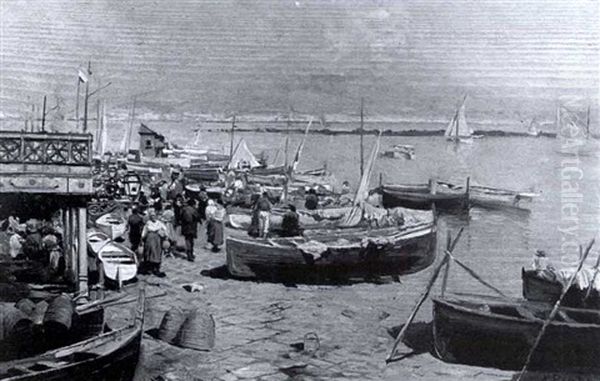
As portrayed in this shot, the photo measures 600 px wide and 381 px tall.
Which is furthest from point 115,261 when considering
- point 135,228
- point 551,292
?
point 551,292

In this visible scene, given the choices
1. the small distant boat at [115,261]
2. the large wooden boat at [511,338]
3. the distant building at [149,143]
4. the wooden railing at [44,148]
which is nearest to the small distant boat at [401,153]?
the distant building at [149,143]

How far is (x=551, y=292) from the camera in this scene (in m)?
11.4

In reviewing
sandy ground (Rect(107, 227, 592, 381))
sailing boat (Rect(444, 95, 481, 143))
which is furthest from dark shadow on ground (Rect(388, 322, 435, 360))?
sailing boat (Rect(444, 95, 481, 143))

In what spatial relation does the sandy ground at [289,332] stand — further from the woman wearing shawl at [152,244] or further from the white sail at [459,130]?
the white sail at [459,130]

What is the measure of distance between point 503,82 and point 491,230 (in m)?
9.67

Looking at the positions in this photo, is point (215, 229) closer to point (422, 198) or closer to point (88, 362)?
point (88, 362)

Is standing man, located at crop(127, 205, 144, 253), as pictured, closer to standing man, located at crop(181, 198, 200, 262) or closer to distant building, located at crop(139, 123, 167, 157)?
standing man, located at crop(181, 198, 200, 262)

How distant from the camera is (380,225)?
56.0ft

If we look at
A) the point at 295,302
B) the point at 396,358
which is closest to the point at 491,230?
the point at 295,302

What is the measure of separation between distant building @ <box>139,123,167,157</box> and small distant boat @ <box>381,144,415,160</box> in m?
27.2

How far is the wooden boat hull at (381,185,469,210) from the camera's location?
28516mm

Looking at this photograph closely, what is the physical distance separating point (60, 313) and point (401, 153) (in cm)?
5599

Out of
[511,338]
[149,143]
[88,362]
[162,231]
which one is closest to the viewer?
[88,362]

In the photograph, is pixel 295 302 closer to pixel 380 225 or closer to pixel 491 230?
pixel 380 225
